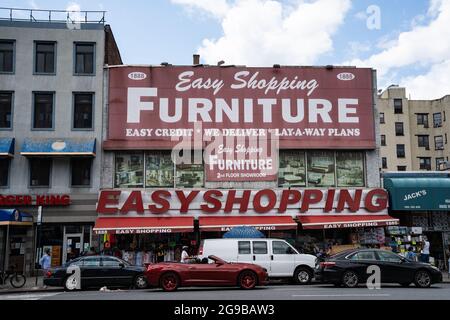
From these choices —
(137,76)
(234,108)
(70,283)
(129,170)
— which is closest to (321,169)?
(234,108)

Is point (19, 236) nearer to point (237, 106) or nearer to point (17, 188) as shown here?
point (17, 188)

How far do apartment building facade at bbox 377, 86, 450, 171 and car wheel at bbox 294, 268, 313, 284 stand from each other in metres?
44.1

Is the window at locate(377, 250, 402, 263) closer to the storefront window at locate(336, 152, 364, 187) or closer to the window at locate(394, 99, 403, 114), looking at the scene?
the storefront window at locate(336, 152, 364, 187)

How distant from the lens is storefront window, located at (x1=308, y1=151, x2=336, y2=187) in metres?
26.7

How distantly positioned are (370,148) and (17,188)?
1917 cm

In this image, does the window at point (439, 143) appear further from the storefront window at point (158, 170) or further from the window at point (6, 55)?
the window at point (6, 55)

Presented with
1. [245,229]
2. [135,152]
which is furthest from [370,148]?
[135,152]

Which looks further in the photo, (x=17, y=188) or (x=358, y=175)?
(x=358, y=175)

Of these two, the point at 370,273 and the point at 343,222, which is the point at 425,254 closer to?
the point at 343,222

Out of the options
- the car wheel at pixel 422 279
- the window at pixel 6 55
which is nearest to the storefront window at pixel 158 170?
the window at pixel 6 55

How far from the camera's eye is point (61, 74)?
26328 mm

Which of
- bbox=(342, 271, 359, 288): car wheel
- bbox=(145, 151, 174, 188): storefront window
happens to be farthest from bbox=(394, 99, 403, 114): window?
bbox=(342, 271, 359, 288): car wheel

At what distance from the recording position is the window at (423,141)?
6147 cm

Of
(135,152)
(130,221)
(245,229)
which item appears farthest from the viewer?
(135,152)
